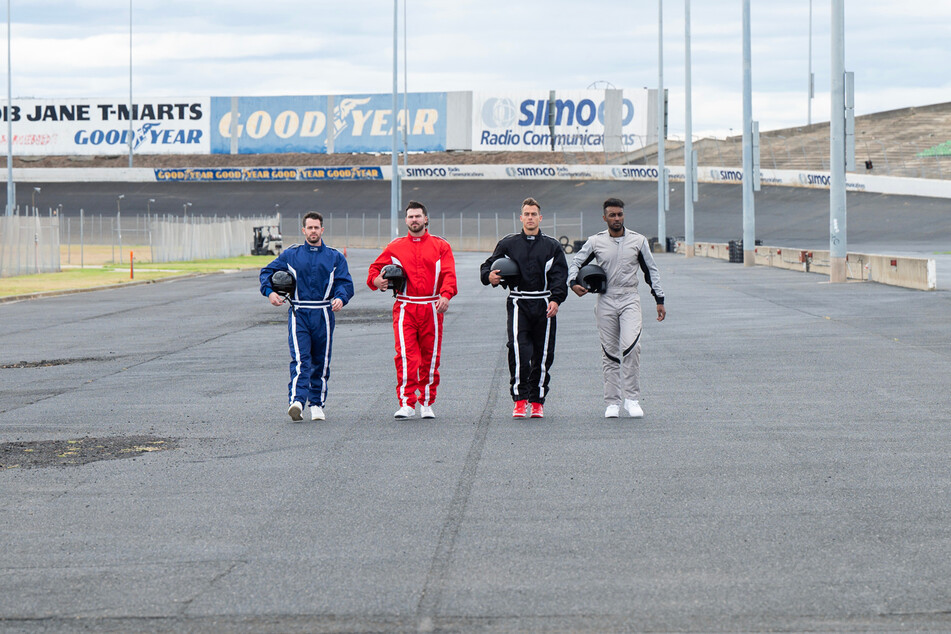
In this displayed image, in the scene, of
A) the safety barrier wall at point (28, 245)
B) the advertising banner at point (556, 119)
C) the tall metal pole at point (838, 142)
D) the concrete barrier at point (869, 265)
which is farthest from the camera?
the advertising banner at point (556, 119)

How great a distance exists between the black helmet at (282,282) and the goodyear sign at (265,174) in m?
89.3

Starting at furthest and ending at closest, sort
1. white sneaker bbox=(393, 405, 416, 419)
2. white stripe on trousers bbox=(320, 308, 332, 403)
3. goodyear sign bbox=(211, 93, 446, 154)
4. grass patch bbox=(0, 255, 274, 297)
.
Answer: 1. goodyear sign bbox=(211, 93, 446, 154)
2. grass patch bbox=(0, 255, 274, 297)
3. white stripe on trousers bbox=(320, 308, 332, 403)
4. white sneaker bbox=(393, 405, 416, 419)

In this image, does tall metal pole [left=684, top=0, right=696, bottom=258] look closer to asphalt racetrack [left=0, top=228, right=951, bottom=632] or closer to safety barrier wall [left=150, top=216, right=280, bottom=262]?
safety barrier wall [left=150, top=216, right=280, bottom=262]

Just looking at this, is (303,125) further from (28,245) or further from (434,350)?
(434,350)

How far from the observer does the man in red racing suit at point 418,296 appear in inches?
444

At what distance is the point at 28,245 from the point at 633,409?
35.9 metres

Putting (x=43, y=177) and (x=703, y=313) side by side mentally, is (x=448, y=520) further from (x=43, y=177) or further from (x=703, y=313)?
(x=43, y=177)

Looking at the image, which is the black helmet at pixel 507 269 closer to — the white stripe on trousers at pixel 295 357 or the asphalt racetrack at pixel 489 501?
the asphalt racetrack at pixel 489 501

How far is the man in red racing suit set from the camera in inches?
444

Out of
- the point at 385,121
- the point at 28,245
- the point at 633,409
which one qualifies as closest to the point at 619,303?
the point at 633,409

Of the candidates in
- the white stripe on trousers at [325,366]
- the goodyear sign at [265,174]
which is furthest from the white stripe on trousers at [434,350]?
the goodyear sign at [265,174]

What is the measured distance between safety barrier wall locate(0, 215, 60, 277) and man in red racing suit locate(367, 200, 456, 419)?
108 ft

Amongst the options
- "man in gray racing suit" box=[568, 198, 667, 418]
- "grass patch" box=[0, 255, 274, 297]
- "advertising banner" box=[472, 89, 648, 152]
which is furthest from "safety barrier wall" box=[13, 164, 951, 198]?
"man in gray racing suit" box=[568, 198, 667, 418]

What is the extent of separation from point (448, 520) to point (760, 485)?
2.08 meters
